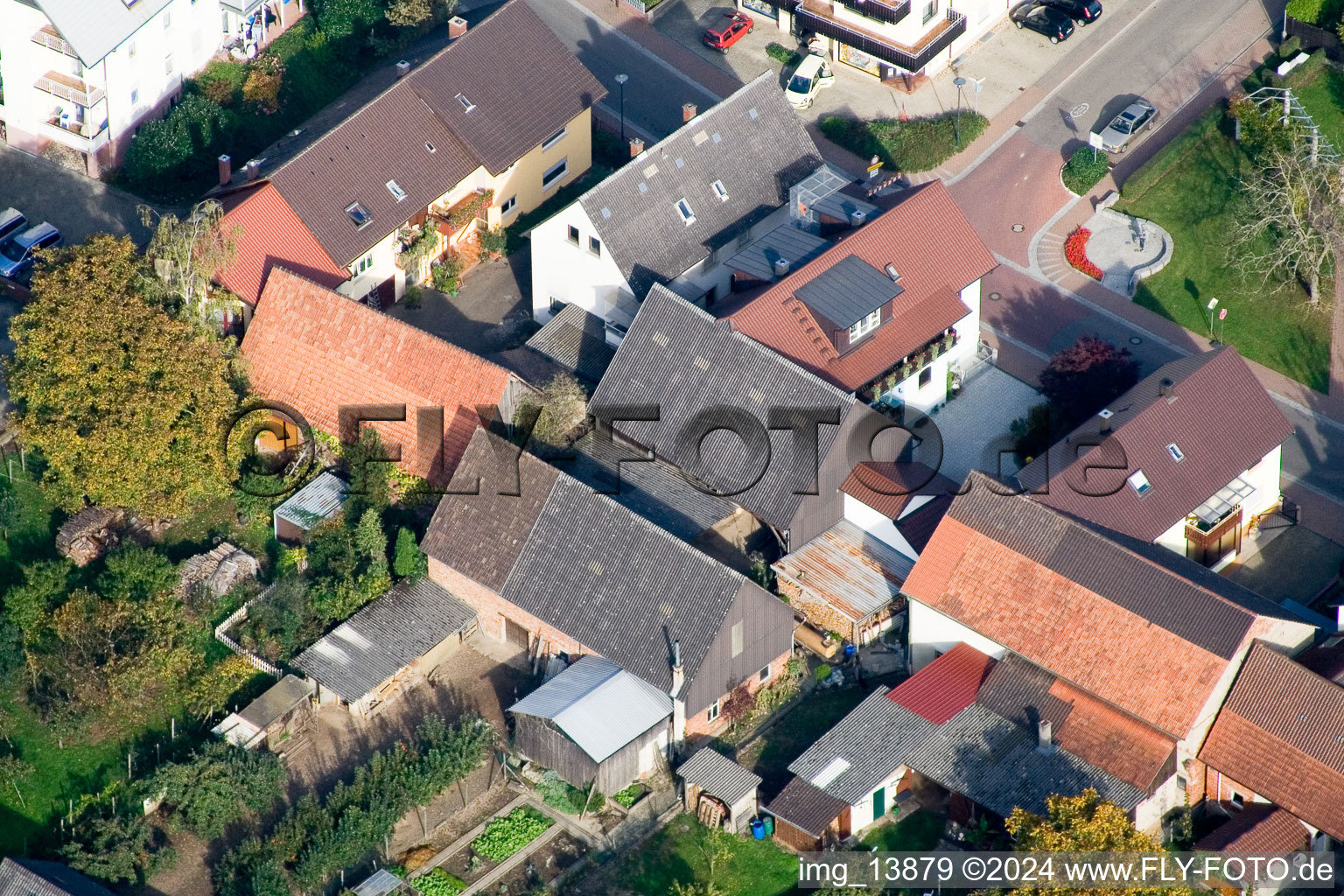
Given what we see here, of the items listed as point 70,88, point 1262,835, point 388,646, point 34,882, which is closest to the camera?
point 34,882

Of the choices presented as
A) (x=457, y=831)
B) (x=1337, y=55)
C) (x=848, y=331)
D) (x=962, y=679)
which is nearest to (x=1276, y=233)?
(x=1337, y=55)

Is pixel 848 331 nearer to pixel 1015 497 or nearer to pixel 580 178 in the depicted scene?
pixel 1015 497

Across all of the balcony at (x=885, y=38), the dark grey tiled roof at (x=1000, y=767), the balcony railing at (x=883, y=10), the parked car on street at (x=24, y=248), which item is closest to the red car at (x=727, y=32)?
the balcony at (x=885, y=38)

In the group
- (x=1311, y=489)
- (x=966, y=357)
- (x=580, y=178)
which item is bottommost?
(x=1311, y=489)

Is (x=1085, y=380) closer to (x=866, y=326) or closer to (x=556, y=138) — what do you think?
(x=866, y=326)

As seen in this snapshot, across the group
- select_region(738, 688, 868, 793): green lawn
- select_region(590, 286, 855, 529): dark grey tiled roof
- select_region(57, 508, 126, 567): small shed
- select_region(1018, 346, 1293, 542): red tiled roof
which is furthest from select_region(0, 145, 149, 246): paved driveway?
select_region(1018, 346, 1293, 542): red tiled roof

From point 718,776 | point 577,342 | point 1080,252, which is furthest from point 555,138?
point 718,776
